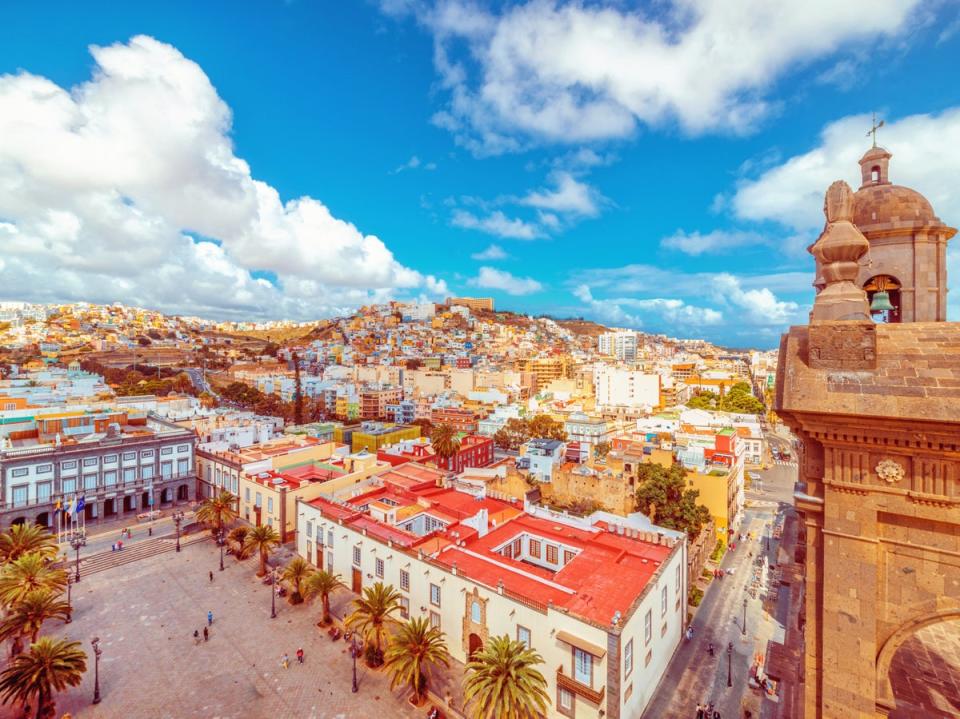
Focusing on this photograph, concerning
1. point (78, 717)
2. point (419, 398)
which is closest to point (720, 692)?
point (78, 717)

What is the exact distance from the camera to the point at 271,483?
34656mm

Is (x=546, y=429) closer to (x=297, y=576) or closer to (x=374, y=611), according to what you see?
(x=297, y=576)

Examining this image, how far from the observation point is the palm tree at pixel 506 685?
15.0 m

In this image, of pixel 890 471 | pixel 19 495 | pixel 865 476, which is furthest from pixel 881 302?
pixel 19 495

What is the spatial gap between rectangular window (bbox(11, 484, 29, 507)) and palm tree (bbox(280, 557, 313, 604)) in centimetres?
2508

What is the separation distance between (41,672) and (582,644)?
2040cm

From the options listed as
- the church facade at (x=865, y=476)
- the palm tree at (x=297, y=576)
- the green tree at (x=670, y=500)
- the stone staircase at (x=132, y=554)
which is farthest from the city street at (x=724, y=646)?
the stone staircase at (x=132, y=554)

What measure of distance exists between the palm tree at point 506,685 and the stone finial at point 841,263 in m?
14.8

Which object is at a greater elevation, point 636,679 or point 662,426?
point 662,426

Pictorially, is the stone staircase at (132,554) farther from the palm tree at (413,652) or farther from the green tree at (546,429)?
the green tree at (546,429)

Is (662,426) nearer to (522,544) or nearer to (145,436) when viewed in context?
(522,544)

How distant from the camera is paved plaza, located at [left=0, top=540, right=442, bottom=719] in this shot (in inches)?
759

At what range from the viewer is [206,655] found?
22.5 meters

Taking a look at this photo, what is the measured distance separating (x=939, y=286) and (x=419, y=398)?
274 ft
